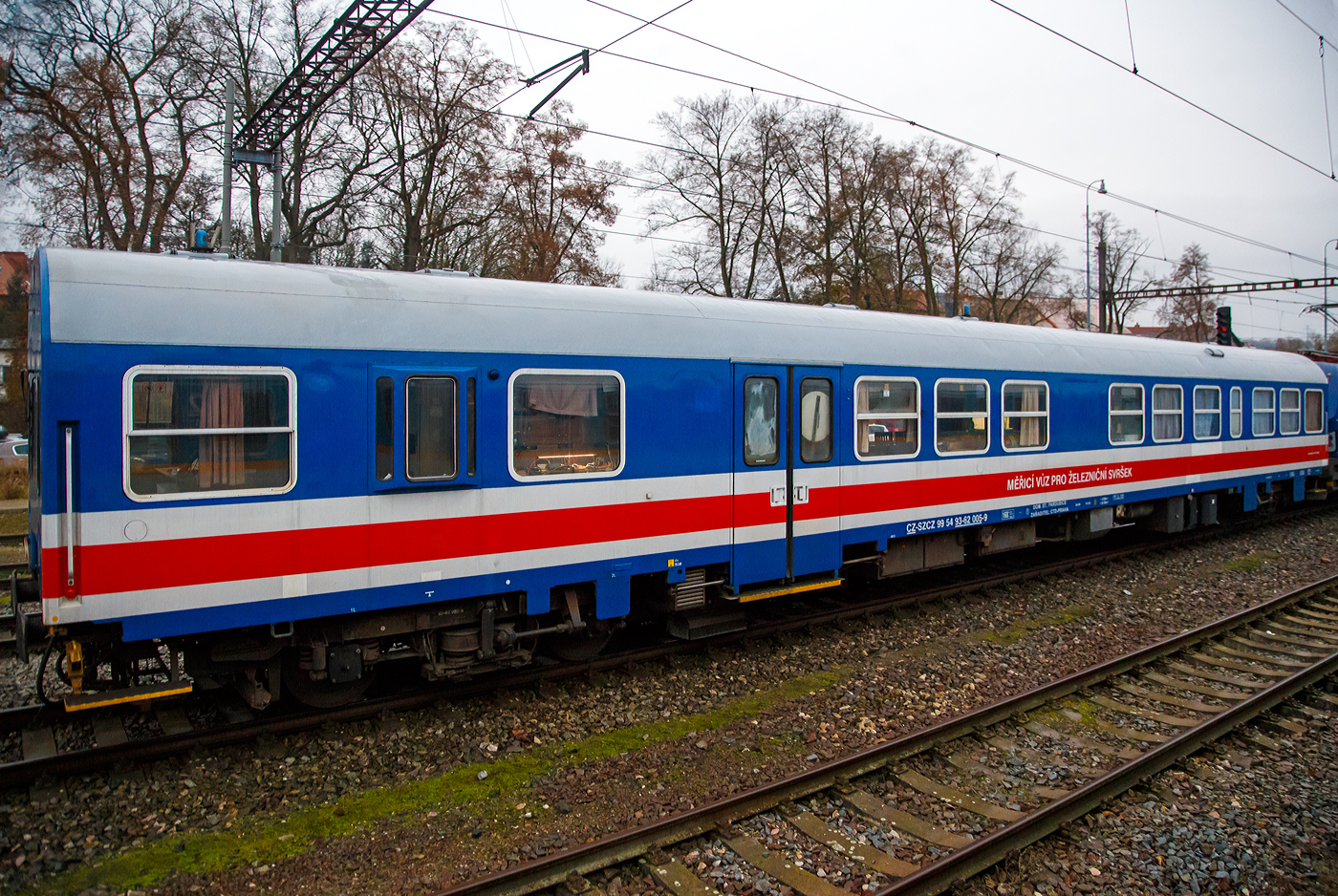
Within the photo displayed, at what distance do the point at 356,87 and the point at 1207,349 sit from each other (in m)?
21.2

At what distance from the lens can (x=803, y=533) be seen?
28.3 feet

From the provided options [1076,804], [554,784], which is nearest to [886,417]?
[1076,804]

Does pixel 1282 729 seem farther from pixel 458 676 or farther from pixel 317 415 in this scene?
pixel 317 415

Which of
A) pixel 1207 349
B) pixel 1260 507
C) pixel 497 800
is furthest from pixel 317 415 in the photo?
pixel 1260 507

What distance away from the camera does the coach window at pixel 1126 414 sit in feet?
41.0

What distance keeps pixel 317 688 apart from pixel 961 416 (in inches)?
304

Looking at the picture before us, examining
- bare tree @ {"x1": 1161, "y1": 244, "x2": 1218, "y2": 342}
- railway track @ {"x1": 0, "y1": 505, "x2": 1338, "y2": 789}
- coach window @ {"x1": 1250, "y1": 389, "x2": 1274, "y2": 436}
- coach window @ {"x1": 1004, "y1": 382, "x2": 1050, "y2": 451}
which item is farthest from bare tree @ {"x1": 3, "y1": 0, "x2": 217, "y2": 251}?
bare tree @ {"x1": 1161, "y1": 244, "x2": 1218, "y2": 342}

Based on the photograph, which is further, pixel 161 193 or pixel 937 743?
pixel 161 193

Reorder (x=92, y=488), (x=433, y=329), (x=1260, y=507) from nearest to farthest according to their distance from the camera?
1. (x=92, y=488)
2. (x=433, y=329)
3. (x=1260, y=507)

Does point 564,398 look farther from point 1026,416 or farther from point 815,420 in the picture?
point 1026,416

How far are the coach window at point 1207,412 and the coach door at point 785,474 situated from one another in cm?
909

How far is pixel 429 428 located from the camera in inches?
251

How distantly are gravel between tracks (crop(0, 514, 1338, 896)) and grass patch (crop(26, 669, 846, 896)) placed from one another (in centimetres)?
1

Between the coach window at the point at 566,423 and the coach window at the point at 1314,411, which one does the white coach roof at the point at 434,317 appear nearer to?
the coach window at the point at 566,423
